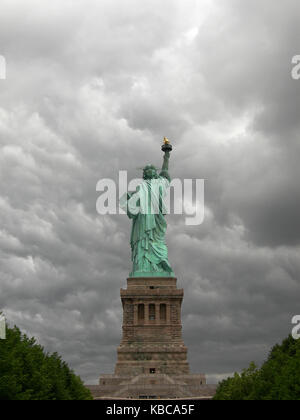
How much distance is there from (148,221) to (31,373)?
31779mm

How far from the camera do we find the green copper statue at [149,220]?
2217 inches

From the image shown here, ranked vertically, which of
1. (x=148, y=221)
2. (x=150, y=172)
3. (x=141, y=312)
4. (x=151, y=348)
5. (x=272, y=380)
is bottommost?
(x=272, y=380)

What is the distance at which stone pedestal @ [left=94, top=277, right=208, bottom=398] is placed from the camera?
43125 millimetres

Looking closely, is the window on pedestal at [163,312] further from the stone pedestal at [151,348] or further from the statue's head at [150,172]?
the statue's head at [150,172]

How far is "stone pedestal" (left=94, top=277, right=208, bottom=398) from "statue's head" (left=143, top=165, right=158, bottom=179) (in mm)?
11438

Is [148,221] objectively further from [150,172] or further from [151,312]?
[151,312]

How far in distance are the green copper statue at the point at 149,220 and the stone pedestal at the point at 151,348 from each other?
106 inches

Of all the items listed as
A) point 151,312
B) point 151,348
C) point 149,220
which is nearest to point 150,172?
point 149,220

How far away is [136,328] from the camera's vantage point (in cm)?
5244

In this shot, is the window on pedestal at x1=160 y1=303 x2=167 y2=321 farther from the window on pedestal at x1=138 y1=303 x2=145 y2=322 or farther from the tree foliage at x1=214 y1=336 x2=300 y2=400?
the tree foliage at x1=214 y1=336 x2=300 y2=400

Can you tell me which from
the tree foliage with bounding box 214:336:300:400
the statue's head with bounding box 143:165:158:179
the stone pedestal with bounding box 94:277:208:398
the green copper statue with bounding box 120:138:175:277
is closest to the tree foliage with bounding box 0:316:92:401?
the tree foliage with bounding box 214:336:300:400

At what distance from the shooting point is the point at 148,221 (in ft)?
189

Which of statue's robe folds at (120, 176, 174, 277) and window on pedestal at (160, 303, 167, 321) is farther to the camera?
statue's robe folds at (120, 176, 174, 277)
